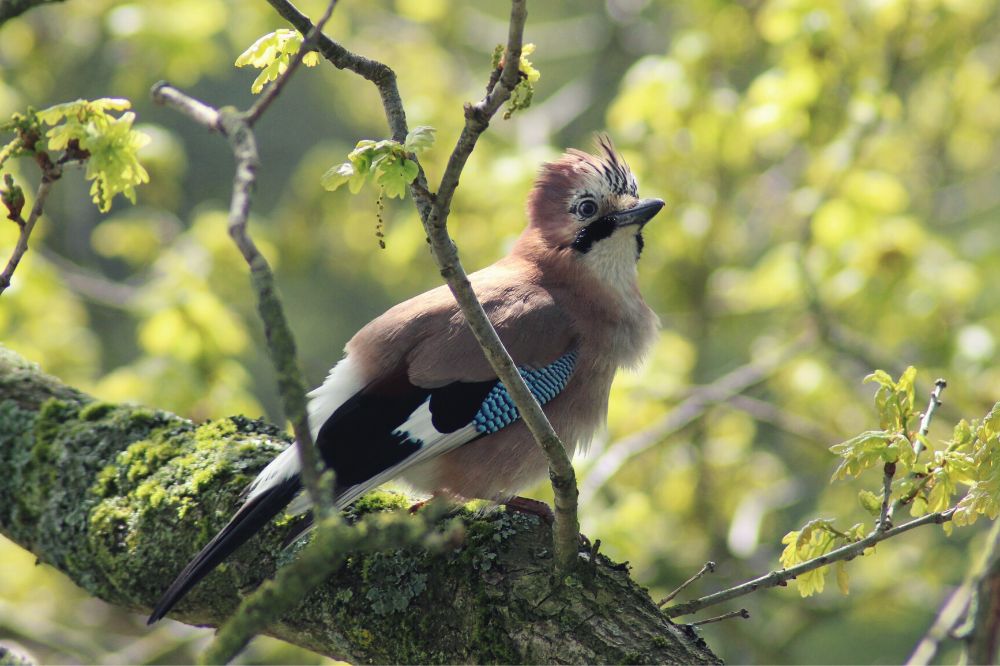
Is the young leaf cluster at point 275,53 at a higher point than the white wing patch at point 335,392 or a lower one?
higher

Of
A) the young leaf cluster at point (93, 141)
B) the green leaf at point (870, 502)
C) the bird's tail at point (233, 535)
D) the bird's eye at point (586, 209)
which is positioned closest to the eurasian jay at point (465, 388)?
the bird's tail at point (233, 535)

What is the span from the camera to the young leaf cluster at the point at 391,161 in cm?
240

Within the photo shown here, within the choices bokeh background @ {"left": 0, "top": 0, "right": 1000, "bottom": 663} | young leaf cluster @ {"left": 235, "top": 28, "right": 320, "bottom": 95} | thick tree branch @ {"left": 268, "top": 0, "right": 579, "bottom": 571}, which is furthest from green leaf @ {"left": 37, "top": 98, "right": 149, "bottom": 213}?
bokeh background @ {"left": 0, "top": 0, "right": 1000, "bottom": 663}

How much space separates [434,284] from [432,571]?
4671 mm

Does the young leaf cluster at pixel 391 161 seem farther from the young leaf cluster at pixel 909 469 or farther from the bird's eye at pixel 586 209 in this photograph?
the bird's eye at pixel 586 209

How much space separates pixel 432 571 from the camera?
3.15m

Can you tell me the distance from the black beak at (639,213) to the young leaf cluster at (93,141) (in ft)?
7.29

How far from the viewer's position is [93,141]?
9.52 feet

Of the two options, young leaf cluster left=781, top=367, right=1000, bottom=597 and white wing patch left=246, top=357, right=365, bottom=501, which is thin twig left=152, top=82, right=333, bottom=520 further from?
white wing patch left=246, top=357, right=365, bottom=501

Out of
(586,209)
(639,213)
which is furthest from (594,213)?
(639,213)

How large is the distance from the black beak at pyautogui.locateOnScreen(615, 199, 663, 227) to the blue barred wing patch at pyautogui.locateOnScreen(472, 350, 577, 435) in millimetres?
789

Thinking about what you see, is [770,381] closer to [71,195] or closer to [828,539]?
Answer: [828,539]

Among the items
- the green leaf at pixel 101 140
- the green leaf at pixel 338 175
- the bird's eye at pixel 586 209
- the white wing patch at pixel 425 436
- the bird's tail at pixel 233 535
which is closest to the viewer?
the green leaf at pixel 338 175

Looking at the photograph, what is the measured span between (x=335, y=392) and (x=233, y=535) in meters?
0.86
